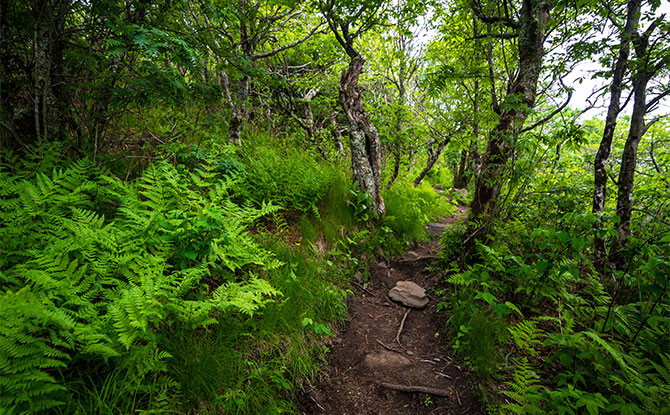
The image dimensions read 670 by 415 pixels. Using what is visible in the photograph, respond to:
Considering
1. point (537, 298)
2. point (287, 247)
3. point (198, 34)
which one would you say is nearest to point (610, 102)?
point (537, 298)

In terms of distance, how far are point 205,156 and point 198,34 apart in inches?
66.9

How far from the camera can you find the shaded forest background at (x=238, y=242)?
6.01ft

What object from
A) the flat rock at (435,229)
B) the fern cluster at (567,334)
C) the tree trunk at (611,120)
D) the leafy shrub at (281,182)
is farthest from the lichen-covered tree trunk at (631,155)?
the leafy shrub at (281,182)

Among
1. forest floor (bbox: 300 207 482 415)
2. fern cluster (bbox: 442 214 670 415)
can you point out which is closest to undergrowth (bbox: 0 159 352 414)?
forest floor (bbox: 300 207 482 415)

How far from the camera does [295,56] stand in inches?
417

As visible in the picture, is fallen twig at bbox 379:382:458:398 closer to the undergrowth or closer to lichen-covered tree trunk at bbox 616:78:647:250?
the undergrowth

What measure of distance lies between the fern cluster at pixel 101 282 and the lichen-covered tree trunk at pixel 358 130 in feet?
12.6

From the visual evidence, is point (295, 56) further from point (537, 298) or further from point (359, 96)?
point (537, 298)

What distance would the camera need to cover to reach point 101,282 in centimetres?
194

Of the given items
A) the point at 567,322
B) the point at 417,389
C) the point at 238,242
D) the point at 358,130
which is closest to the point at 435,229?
the point at 358,130

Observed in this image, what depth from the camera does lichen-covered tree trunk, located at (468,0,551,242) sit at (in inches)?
165

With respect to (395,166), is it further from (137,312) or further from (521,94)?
(137,312)

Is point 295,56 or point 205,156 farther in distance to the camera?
point 295,56

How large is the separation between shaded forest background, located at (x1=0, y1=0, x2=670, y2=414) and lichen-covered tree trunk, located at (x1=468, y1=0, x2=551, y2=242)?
4 cm
